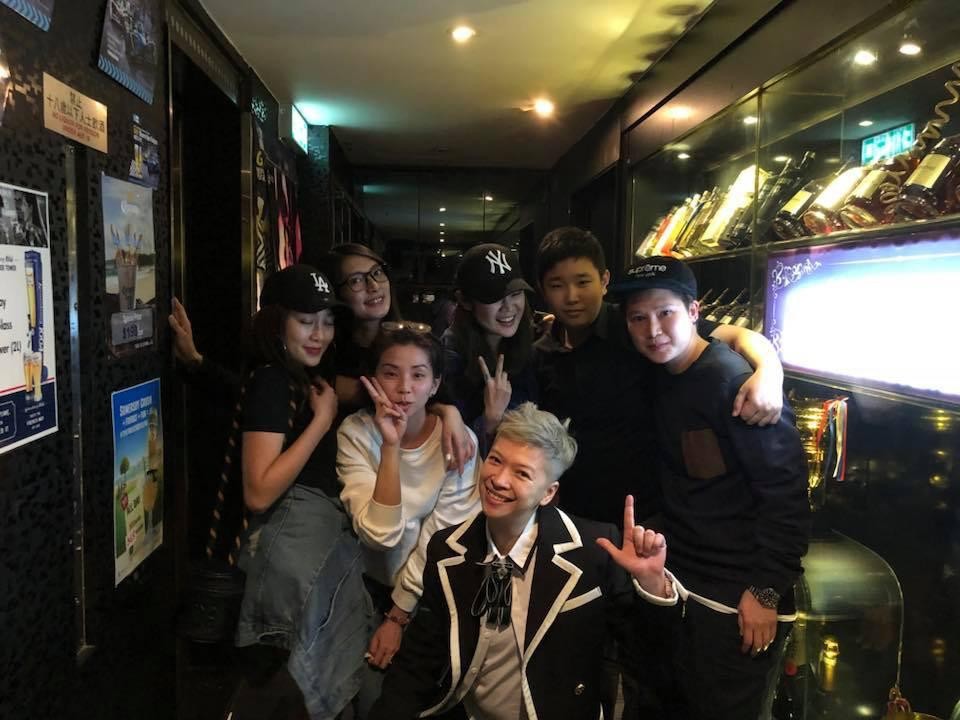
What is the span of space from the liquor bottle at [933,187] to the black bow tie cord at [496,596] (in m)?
1.33

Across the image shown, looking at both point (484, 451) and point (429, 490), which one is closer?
point (429, 490)

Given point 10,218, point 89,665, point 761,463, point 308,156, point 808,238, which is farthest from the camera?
point 308,156

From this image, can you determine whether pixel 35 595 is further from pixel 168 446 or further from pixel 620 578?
Answer: pixel 620 578

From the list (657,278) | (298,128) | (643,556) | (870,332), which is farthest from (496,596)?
(298,128)

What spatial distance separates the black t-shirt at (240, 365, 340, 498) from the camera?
5.47ft

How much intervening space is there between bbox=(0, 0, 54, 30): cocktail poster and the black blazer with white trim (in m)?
1.40

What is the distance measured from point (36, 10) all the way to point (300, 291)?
0.82 meters

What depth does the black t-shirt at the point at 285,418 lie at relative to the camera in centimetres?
167

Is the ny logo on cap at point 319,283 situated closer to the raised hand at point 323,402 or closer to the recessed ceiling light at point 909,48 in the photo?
the raised hand at point 323,402

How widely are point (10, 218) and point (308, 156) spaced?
11.5 ft

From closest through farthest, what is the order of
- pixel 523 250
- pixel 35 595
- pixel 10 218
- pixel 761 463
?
pixel 10 218 → pixel 35 595 → pixel 761 463 → pixel 523 250

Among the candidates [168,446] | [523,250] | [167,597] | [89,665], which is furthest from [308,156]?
[89,665]

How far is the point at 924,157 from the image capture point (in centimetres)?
171

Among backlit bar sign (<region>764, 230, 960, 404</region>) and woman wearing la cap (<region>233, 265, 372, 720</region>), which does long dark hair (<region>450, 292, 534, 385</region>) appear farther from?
backlit bar sign (<region>764, 230, 960, 404</region>)
